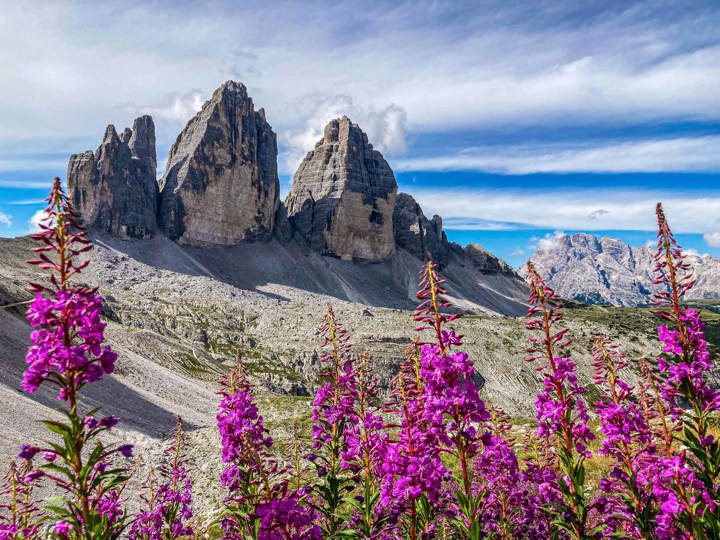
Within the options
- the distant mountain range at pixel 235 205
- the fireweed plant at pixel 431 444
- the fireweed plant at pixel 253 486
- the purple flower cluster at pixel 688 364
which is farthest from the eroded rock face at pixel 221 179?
the purple flower cluster at pixel 688 364

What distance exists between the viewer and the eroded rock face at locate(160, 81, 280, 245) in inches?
6225

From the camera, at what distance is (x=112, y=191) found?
5719 inches

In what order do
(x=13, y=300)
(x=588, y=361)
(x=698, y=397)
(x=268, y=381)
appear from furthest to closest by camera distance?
(x=588, y=361)
(x=268, y=381)
(x=13, y=300)
(x=698, y=397)

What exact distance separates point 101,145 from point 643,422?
6820 inches

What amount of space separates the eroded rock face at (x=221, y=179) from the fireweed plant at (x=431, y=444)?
520ft

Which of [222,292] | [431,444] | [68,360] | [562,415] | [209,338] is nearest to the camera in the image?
[68,360]

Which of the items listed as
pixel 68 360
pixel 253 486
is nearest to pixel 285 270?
pixel 253 486

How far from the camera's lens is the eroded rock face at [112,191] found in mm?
142250

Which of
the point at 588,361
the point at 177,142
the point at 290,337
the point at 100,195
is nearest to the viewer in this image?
the point at 588,361

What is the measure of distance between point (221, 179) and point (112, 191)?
3644cm

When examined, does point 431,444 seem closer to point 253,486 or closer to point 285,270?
point 253,486

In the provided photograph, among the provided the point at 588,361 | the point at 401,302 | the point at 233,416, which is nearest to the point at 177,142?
the point at 401,302

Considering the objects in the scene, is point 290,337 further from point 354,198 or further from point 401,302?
point 354,198

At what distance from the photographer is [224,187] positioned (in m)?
166
